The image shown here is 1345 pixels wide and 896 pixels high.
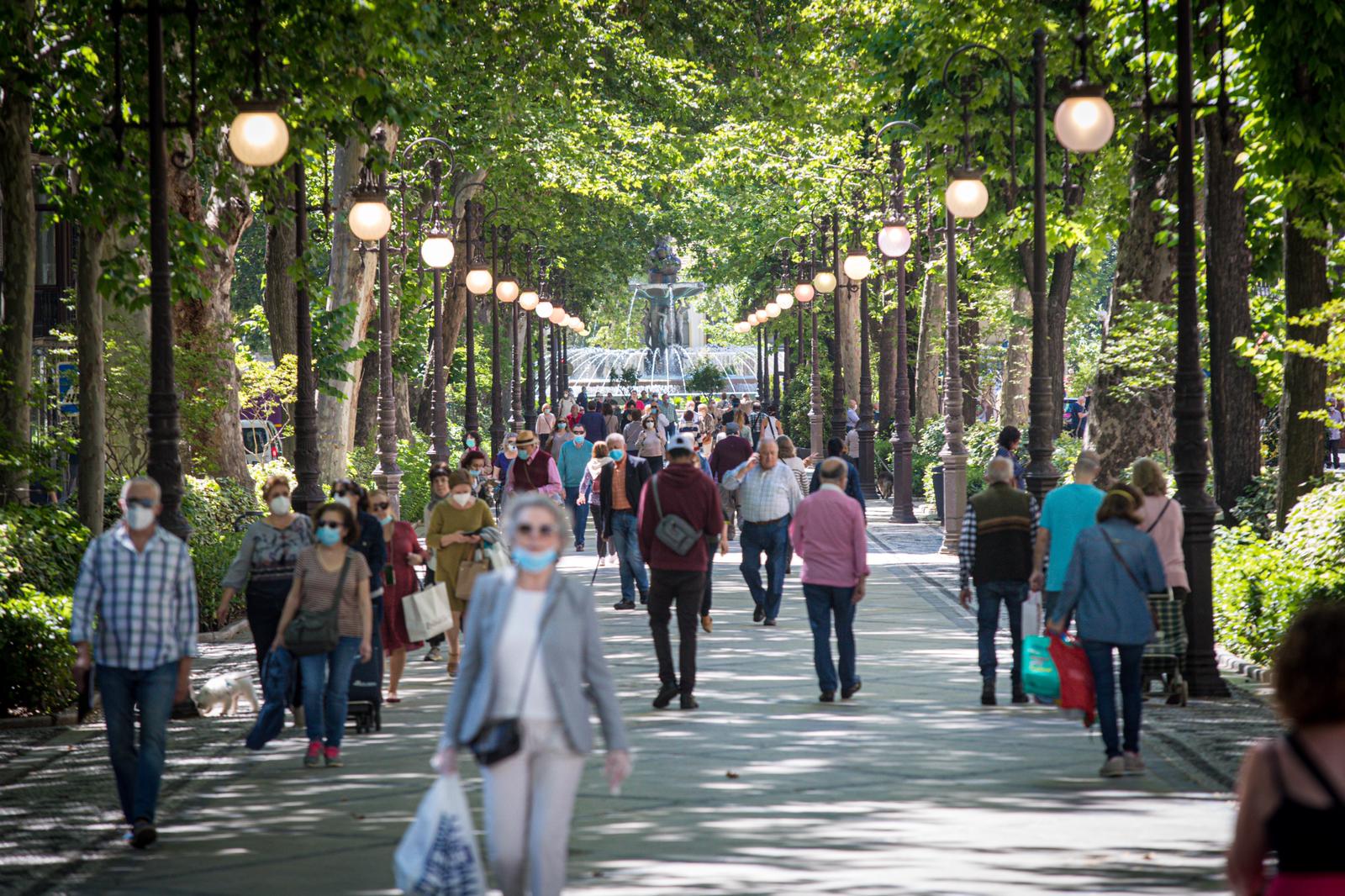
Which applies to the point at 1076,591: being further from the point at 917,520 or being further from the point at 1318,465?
the point at 917,520

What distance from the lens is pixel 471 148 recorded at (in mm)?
36938

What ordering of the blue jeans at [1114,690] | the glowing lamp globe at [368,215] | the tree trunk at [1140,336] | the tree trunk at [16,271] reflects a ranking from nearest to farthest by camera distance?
the blue jeans at [1114,690], the tree trunk at [16,271], the glowing lamp globe at [368,215], the tree trunk at [1140,336]

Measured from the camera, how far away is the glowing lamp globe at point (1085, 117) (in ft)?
51.3

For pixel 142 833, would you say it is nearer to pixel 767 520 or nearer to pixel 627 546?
pixel 767 520

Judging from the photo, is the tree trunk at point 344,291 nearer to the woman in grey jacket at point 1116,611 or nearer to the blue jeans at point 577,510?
the blue jeans at point 577,510

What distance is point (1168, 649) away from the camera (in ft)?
43.7

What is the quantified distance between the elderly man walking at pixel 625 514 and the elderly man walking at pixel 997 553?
7156 millimetres

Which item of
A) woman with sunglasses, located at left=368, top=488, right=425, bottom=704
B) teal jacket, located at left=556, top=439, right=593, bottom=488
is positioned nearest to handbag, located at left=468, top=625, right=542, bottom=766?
woman with sunglasses, located at left=368, top=488, right=425, bottom=704

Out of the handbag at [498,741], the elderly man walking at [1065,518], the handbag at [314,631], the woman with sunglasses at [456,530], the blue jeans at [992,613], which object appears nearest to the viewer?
the handbag at [498,741]

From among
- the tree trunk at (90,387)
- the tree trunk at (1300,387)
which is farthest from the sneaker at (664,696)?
the tree trunk at (90,387)

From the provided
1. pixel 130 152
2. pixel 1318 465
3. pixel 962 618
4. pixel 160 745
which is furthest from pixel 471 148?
pixel 160 745

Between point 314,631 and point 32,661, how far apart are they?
3.36 metres

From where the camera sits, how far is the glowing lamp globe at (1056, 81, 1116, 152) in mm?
15648

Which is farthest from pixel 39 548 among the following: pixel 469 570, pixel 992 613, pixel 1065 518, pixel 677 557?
pixel 1065 518
